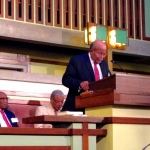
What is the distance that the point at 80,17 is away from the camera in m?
8.85

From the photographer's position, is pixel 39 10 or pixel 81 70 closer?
pixel 81 70

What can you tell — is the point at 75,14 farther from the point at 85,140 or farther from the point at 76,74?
the point at 85,140

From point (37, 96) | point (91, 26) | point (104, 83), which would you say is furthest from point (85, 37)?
point (104, 83)

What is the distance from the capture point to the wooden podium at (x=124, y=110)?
10.6 ft

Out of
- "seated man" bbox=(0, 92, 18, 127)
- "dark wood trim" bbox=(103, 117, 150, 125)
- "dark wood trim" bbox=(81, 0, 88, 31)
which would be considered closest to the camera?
"dark wood trim" bbox=(103, 117, 150, 125)

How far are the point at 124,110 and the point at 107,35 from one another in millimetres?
5040

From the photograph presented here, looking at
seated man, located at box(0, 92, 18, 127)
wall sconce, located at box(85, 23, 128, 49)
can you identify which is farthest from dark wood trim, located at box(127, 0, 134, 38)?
seated man, located at box(0, 92, 18, 127)

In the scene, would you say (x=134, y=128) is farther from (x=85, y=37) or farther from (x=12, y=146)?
(x=85, y=37)

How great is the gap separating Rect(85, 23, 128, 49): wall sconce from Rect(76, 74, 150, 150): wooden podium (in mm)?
4696

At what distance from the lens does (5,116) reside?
5930 mm

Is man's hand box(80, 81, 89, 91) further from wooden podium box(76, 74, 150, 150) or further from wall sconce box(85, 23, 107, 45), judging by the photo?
wall sconce box(85, 23, 107, 45)

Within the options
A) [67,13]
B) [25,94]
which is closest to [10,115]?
[25,94]

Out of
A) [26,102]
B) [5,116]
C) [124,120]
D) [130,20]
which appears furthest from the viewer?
[130,20]

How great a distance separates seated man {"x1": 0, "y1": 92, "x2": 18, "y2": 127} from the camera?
5836 millimetres
